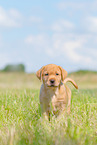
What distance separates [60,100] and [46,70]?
0.68 m

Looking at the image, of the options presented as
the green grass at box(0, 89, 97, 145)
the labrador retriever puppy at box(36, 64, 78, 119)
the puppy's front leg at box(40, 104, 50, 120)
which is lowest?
the green grass at box(0, 89, 97, 145)

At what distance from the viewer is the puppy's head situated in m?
3.97

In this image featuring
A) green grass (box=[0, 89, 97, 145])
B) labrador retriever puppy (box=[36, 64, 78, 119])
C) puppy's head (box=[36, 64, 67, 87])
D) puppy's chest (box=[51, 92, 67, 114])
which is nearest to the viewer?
green grass (box=[0, 89, 97, 145])

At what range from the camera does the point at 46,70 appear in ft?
13.8

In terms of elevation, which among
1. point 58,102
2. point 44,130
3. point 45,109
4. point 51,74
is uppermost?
point 51,74

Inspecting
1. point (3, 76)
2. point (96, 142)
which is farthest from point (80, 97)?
point (3, 76)

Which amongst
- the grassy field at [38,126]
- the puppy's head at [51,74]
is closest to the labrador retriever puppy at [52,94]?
the puppy's head at [51,74]

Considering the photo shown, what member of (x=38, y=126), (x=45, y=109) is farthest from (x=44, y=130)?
(x=45, y=109)

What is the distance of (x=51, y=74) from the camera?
4.10 m

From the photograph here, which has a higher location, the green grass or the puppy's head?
the puppy's head

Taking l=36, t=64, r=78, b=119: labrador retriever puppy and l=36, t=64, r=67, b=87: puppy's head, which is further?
l=36, t=64, r=78, b=119: labrador retriever puppy

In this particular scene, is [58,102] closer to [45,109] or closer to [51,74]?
[45,109]

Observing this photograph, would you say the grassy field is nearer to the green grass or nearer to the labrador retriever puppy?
the green grass

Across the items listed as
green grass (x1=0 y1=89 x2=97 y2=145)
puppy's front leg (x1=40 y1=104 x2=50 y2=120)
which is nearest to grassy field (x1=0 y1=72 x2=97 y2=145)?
green grass (x1=0 y1=89 x2=97 y2=145)
